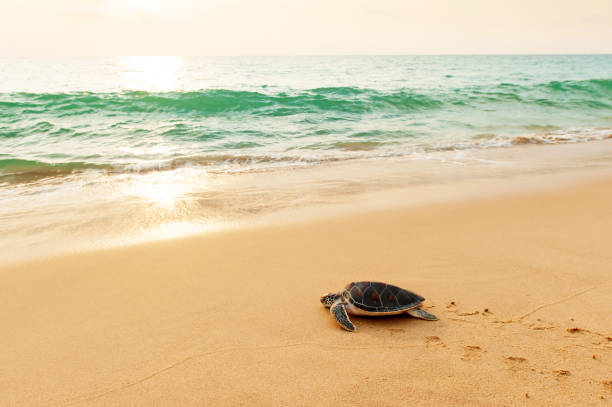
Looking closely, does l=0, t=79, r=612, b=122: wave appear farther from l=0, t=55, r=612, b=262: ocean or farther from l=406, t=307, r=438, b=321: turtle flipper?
l=406, t=307, r=438, b=321: turtle flipper

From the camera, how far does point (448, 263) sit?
4008 mm

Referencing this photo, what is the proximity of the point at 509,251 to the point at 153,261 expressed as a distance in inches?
152

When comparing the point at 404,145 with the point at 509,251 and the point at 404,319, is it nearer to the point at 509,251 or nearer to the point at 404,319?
the point at 509,251

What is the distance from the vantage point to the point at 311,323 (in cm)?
305

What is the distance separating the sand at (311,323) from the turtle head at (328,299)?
0.10 meters

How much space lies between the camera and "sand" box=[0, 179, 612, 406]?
2373mm

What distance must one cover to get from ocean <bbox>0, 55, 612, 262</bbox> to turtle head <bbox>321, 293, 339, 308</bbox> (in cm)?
284

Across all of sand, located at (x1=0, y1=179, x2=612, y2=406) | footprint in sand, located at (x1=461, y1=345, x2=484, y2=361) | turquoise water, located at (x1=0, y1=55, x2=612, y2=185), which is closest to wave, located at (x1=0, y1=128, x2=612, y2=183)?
turquoise water, located at (x1=0, y1=55, x2=612, y2=185)

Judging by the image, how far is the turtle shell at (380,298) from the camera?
298 centimetres

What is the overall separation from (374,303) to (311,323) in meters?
0.52

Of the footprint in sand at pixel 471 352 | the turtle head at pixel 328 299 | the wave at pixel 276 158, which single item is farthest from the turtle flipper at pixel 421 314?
the wave at pixel 276 158

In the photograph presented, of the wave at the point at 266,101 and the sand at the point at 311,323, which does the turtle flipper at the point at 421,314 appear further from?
the wave at the point at 266,101

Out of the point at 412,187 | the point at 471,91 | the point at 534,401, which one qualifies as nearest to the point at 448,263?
the point at 534,401

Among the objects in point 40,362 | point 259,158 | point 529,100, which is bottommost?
point 40,362
